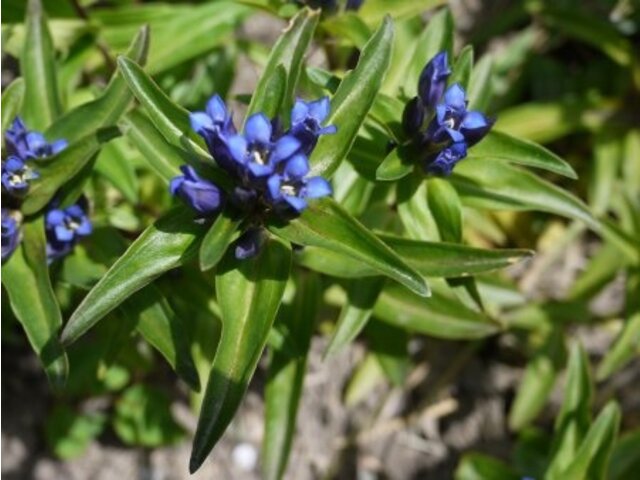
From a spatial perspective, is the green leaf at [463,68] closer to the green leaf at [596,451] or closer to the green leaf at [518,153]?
the green leaf at [518,153]

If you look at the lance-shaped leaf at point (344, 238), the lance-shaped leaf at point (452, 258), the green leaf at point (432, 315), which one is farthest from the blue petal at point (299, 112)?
the green leaf at point (432, 315)

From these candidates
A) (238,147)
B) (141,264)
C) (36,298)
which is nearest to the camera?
(238,147)

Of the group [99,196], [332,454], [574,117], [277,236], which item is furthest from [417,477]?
[277,236]

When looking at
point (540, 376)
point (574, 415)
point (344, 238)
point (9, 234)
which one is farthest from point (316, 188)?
point (540, 376)

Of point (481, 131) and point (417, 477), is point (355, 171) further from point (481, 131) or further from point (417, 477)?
point (417, 477)

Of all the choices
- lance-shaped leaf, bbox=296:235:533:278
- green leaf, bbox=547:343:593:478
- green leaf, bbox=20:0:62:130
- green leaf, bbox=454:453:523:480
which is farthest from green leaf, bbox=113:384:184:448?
lance-shaped leaf, bbox=296:235:533:278

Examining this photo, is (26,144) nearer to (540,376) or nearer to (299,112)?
(299,112)
